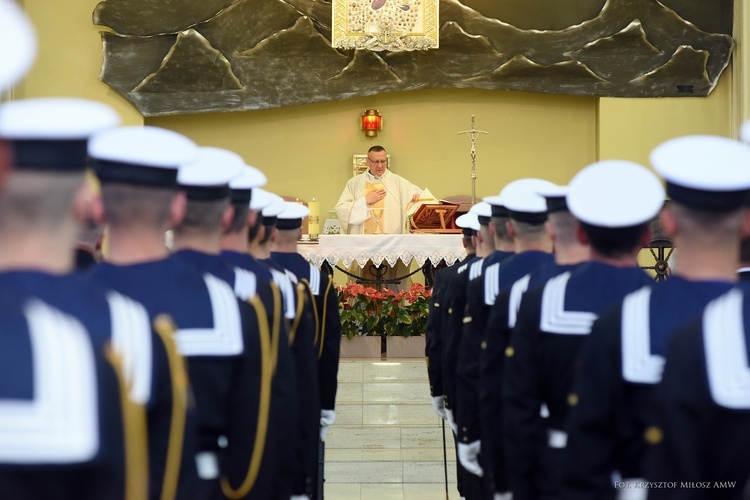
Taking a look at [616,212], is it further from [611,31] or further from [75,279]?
[611,31]

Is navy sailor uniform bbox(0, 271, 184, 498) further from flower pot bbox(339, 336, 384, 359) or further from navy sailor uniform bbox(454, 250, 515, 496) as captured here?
flower pot bbox(339, 336, 384, 359)

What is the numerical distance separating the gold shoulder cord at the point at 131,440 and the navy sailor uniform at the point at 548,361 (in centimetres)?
159

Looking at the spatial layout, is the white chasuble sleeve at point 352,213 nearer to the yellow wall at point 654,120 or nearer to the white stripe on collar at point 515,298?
the yellow wall at point 654,120

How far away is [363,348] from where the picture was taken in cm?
909

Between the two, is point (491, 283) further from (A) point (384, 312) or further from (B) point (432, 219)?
(B) point (432, 219)

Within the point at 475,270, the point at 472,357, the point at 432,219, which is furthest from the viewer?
the point at 432,219

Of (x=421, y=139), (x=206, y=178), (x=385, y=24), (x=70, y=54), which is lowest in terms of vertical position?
(x=206, y=178)

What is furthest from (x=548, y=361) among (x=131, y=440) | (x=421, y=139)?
(x=421, y=139)

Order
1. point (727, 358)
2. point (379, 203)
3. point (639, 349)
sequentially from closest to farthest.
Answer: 1. point (727, 358)
2. point (639, 349)
3. point (379, 203)

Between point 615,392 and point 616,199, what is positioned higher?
point 616,199

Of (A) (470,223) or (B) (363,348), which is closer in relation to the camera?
(A) (470,223)

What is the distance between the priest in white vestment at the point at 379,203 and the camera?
10883mm

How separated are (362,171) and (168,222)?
11.1m

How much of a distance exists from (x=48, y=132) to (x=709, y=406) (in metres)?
1.18
